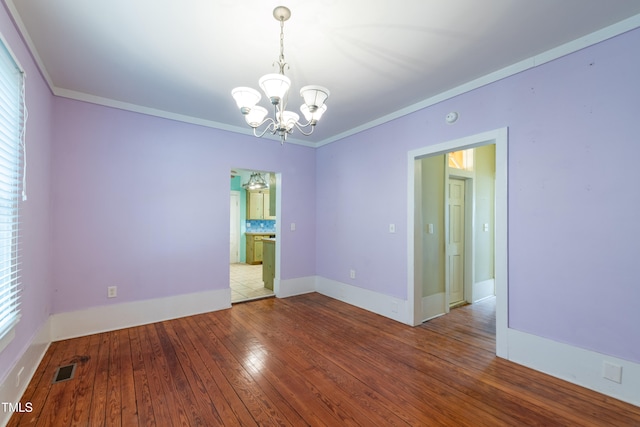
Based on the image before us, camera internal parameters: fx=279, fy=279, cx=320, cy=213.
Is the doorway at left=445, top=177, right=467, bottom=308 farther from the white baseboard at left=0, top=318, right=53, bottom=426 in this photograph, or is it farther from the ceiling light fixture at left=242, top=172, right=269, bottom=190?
the ceiling light fixture at left=242, top=172, right=269, bottom=190

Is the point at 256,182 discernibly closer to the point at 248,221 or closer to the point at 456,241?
the point at 248,221

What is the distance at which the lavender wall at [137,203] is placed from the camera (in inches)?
121

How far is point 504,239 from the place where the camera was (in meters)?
2.59

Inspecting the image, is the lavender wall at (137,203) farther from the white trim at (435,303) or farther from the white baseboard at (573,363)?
the white baseboard at (573,363)

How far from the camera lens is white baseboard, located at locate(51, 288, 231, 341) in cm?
303

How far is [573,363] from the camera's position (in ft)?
7.17

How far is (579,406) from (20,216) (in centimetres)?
425

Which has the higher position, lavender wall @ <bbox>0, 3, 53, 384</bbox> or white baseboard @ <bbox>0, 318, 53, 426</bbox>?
lavender wall @ <bbox>0, 3, 53, 384</bbox>

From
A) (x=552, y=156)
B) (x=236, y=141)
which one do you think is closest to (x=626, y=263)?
(x=552, y=156)

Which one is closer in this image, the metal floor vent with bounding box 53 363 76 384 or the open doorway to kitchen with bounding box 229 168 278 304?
the metal floor vent with bounding box 53 363 76 384

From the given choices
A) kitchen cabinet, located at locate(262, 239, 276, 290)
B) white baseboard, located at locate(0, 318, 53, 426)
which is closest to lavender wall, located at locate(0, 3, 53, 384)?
white baseboard, located at locate(0, 318, 53, 426)

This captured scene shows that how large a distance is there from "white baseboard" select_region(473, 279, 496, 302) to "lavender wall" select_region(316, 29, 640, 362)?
6.75 ft

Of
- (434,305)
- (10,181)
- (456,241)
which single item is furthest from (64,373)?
(456,241)

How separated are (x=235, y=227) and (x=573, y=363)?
7768 mm
